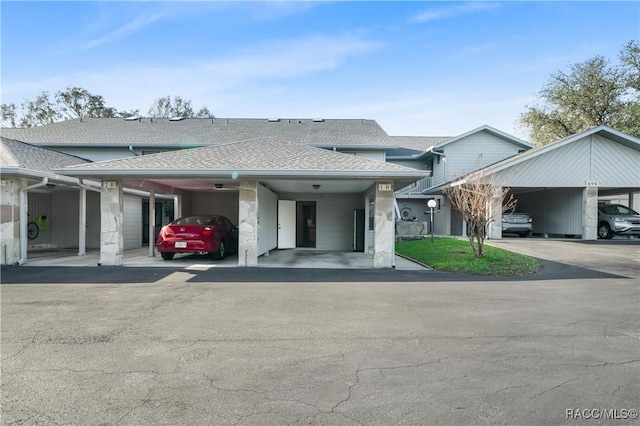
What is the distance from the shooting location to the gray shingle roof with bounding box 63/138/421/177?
31.5 ft

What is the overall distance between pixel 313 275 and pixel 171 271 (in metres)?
3.54

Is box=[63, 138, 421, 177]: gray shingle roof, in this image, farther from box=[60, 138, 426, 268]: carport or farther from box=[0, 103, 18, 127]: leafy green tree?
box=[0, 103, 18, 127]: leafy green tree

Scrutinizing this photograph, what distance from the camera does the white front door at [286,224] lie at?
16.6 metres

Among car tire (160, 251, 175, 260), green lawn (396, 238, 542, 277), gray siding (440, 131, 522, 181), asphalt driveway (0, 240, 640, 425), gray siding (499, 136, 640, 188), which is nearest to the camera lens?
asphalt driveway (0, 240, 640, 425)

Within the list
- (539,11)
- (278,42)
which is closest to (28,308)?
(278,42)

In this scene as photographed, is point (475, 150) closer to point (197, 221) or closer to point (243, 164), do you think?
point (243, 164)

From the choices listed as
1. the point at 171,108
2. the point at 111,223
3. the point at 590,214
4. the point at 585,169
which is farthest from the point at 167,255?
the point at 171,108

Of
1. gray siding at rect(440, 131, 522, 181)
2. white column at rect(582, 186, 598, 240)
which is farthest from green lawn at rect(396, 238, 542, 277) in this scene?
gray siding at rect(440, 131, 522, 181)

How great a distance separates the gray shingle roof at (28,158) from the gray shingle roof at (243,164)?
1704mm

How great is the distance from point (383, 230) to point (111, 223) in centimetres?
751

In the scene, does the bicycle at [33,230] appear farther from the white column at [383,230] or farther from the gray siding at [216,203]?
the white column at [383,230]

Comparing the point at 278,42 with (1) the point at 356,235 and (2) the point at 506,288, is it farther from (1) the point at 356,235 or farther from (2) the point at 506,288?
(2) the point at 506,288

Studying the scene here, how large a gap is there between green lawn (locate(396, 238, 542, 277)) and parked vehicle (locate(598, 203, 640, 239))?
937cm

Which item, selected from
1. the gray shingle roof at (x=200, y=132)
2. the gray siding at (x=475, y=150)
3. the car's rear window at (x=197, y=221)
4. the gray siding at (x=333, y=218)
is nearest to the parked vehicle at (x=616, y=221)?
the gray siding at (x=475, y=150)
